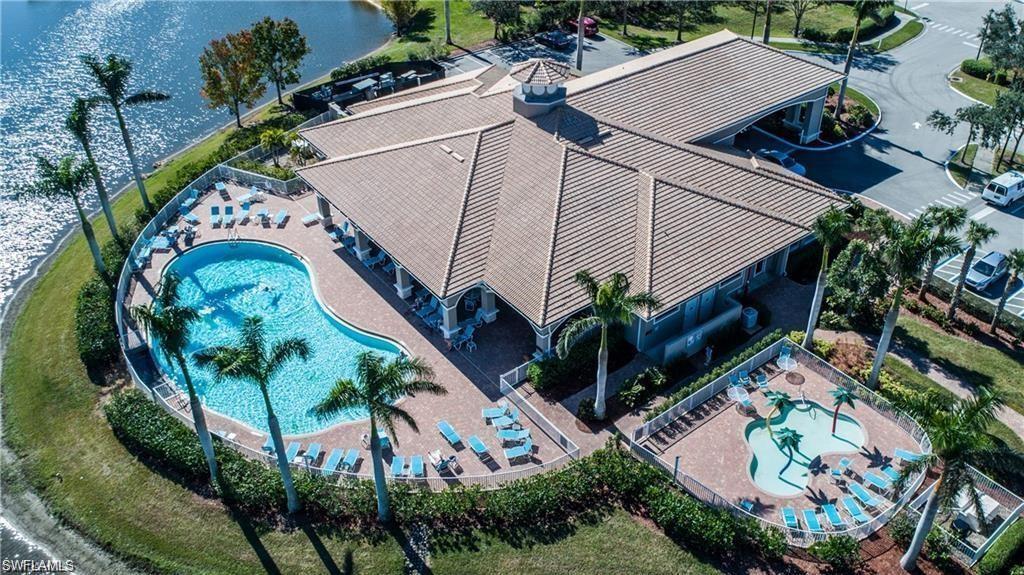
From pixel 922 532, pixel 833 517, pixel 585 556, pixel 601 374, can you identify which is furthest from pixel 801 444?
pixel 585 556

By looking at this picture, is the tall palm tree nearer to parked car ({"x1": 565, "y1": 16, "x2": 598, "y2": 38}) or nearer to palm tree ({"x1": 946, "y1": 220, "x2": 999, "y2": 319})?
palm tree ({"x1": 946, "y1": 220, "x2": 999, "y2": 319})

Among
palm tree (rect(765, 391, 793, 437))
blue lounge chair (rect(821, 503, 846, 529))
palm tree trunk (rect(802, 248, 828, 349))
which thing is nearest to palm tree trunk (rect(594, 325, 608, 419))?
palm tree (rect(765, 391, 793, 437))

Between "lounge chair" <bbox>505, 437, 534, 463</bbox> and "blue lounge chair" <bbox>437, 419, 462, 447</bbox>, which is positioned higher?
"blue lounge chair" <bbox>437, 419, 462, 447</bbox>

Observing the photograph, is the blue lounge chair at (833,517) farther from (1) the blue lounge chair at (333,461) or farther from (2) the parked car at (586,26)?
(2) the parked car at (586,26)

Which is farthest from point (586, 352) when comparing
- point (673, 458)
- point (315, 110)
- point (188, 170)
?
point (315, 110)

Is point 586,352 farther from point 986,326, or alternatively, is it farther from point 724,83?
point 724,83
